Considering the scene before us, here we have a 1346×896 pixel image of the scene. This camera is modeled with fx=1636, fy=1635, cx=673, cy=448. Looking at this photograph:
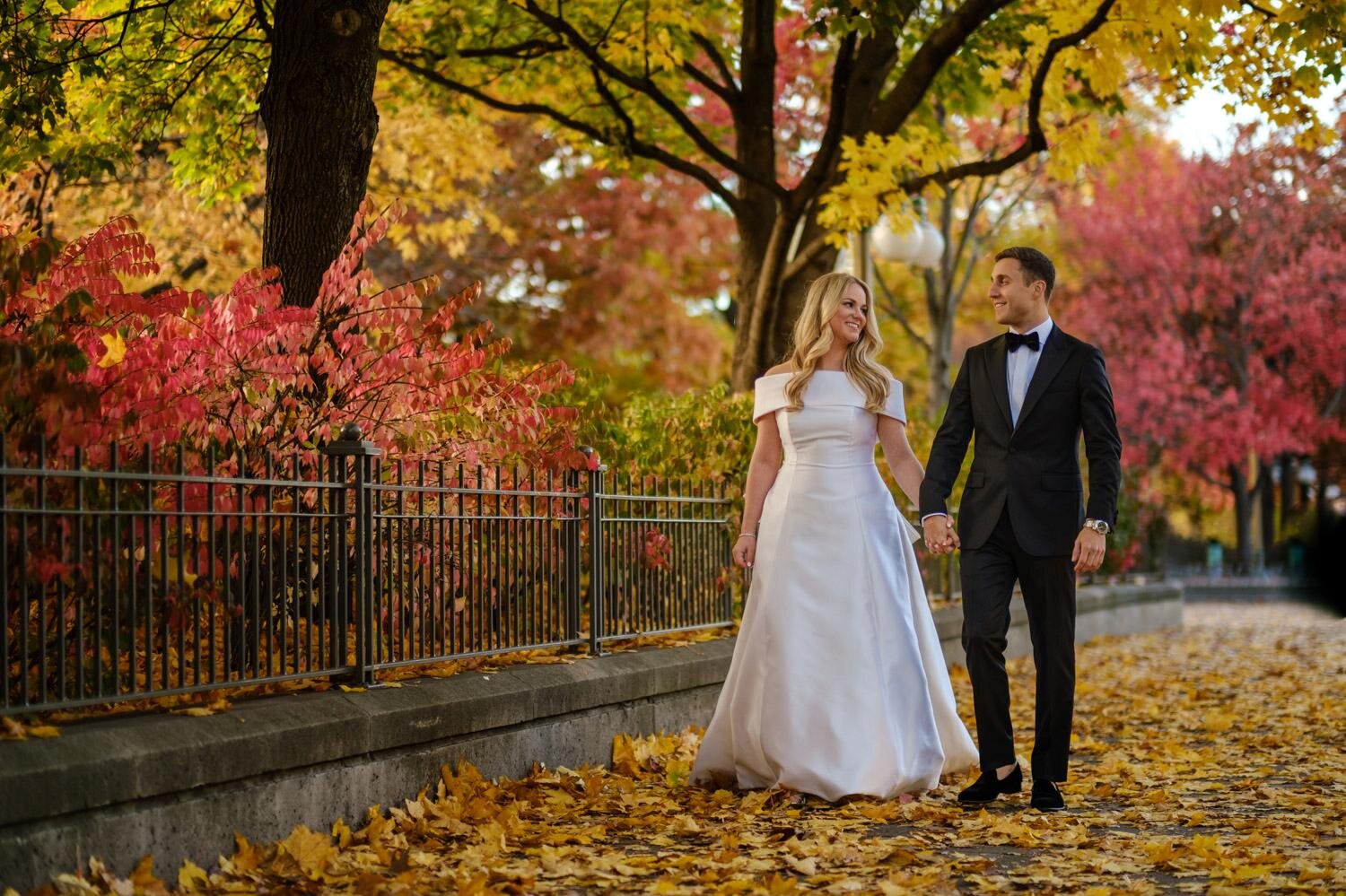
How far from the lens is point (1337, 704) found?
11812mm

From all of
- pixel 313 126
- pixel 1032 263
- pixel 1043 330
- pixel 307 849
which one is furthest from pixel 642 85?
pixel 307 849

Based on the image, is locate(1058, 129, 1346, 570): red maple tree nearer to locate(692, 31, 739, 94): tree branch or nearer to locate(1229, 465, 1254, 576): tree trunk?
locate(1229, 465, 1254, 576): tree trunk

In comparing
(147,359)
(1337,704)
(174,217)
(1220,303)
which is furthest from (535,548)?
(1220,303)

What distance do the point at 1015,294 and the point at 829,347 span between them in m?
0.92

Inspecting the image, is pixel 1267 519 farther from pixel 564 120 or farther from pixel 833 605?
pixel 833 605

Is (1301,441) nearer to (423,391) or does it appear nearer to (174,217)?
(174,217)

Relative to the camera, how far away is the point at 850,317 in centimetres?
748

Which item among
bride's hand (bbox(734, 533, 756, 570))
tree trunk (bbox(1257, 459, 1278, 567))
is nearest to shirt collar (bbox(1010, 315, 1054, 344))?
bride's hand (bbox(734, 533, 756, 570))

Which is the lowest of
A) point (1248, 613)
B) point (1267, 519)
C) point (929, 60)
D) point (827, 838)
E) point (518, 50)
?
point (1248, 613)

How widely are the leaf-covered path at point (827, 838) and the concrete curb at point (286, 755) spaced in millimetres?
99

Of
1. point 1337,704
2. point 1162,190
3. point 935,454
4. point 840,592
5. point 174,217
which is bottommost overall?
point 1337,704

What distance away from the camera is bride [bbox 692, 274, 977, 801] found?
7117 millimetres

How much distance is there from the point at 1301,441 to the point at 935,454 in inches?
1392

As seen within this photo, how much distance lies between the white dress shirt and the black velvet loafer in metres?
1.56
